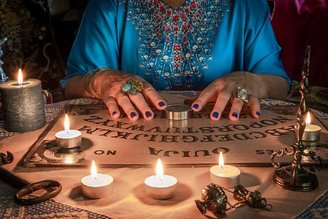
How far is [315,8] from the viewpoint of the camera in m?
2.41

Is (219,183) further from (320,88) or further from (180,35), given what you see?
(320,88)

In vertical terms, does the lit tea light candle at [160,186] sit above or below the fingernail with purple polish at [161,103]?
below

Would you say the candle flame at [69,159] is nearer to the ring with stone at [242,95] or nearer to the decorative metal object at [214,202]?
the decorative metal object at [214,202]

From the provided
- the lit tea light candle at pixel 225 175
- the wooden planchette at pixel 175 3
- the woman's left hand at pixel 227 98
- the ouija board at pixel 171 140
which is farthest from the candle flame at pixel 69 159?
the wooden planchette at pixel 175 3

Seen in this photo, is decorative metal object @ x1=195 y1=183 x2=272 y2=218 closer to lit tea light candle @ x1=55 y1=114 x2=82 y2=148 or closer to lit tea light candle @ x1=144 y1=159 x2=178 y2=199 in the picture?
lit tea light candle @ x1=144 y1=159 x2=178 y2=199

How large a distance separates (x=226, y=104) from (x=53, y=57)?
5.87ft

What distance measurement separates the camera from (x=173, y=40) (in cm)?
156

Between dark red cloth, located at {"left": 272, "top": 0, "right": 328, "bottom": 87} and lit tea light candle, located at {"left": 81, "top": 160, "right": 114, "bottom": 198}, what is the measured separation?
1815mm

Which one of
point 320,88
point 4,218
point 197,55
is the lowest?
point 320,88

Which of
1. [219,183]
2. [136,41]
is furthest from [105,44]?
[219,183]

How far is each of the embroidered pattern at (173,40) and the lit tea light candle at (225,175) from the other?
32.0 inches

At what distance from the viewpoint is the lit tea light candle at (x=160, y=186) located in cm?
71

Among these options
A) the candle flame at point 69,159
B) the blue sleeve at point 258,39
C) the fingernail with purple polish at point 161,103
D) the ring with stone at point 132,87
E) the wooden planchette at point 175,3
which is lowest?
the candle flame at point 69,159

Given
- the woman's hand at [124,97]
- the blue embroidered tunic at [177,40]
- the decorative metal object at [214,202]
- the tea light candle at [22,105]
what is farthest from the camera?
the blue embroidered tunic at [177,40]
